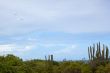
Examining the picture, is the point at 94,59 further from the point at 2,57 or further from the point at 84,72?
the point at 2,57

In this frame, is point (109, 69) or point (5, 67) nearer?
point (5, 67)

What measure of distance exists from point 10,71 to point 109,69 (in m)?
25.8

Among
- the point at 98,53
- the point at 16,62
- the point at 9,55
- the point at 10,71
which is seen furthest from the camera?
the point at 98,53

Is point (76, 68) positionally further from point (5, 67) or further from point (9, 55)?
point (5, 67)

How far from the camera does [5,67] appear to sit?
2012 centimetres

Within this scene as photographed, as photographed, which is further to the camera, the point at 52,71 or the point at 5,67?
the point at 52,71

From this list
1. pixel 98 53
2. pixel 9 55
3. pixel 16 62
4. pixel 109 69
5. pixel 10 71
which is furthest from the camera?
pixel 98 53

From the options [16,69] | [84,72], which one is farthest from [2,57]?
[84,72]

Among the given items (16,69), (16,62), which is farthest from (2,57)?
(16,69)

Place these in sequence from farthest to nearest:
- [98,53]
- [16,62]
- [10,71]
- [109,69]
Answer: [98,53]
[109,69]
[16,62]
[10,71]

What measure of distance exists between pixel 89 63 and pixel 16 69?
27438 millimetres

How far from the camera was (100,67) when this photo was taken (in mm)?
46281

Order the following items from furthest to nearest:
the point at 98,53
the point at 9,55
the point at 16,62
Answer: the point at 98,53, the point at 9,55, the point at 16,62

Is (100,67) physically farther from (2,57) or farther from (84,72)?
(2,57)
